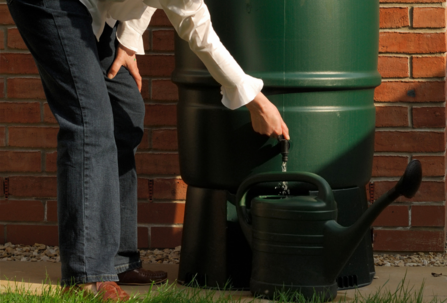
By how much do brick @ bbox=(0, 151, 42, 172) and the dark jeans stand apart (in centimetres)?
98

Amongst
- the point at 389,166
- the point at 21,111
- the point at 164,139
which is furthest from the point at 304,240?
the point at 21,111

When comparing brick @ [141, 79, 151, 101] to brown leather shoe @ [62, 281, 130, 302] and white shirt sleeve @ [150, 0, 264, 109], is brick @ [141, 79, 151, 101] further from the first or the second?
brown leather shoe @ [62, 281, 130, 302]

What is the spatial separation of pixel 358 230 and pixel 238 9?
0.75 meters

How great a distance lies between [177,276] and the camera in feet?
7.37

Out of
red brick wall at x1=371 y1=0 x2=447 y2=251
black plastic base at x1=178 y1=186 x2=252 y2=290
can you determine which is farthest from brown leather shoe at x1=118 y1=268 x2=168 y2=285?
red brick wall at x1=371 y1=0 x2=447 y2=251

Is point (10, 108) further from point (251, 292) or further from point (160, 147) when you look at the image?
point (251, 292)

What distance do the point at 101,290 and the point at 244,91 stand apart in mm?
672

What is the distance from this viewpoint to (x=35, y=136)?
8.75 ft

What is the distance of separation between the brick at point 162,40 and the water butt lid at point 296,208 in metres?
1.00

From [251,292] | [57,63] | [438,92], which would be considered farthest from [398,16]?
[57,63]

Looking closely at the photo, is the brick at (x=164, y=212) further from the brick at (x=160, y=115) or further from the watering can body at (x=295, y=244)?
the watering can body at (x=295, y=244)

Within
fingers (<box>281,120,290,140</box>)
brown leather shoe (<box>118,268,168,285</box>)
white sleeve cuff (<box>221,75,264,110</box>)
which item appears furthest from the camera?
brown leather shoe (<box>118,268,168,285</box>)

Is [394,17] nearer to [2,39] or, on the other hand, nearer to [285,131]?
[285,131]

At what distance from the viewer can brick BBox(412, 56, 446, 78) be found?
2.50 metres
